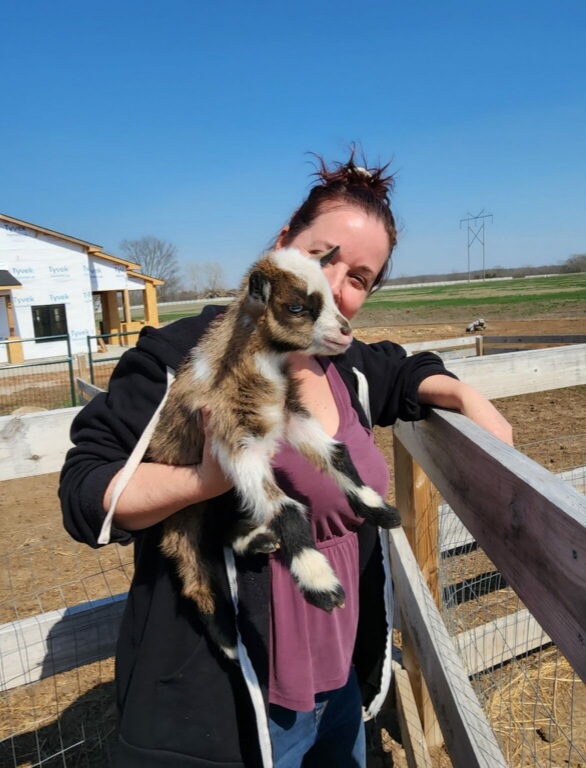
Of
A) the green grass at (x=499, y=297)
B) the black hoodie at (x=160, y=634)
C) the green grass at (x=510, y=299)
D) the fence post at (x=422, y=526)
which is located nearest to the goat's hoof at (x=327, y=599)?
the black hoodie at (x=160, y=634)

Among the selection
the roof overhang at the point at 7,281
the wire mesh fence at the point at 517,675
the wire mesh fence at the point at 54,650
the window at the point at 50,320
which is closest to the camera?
the wire mesh fence at the point at 54,650

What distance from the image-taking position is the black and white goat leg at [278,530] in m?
1.39

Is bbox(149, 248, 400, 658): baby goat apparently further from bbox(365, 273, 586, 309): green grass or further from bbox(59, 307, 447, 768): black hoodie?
bbox(365, 273, 586, 309): green grass

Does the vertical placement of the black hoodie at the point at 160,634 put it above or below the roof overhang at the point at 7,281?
below

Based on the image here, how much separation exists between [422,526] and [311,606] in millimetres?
1112

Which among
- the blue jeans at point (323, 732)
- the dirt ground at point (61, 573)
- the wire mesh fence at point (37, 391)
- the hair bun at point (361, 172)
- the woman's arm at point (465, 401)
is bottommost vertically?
the dirt ground at point (61, 573)

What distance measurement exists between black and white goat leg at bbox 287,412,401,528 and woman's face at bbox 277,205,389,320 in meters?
0.51

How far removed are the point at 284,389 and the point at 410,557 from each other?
3.25 ft

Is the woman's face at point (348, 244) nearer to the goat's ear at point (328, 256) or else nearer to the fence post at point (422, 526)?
the goat's ear at point (328, 256)

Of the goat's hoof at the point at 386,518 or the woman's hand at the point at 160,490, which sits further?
the goat's hoof at the point at 386,518

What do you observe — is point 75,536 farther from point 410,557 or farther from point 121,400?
point 410,557

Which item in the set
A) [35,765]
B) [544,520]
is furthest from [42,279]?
[544,520]

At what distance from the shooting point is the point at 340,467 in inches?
62.2

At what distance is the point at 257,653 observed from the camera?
133 centimetres
